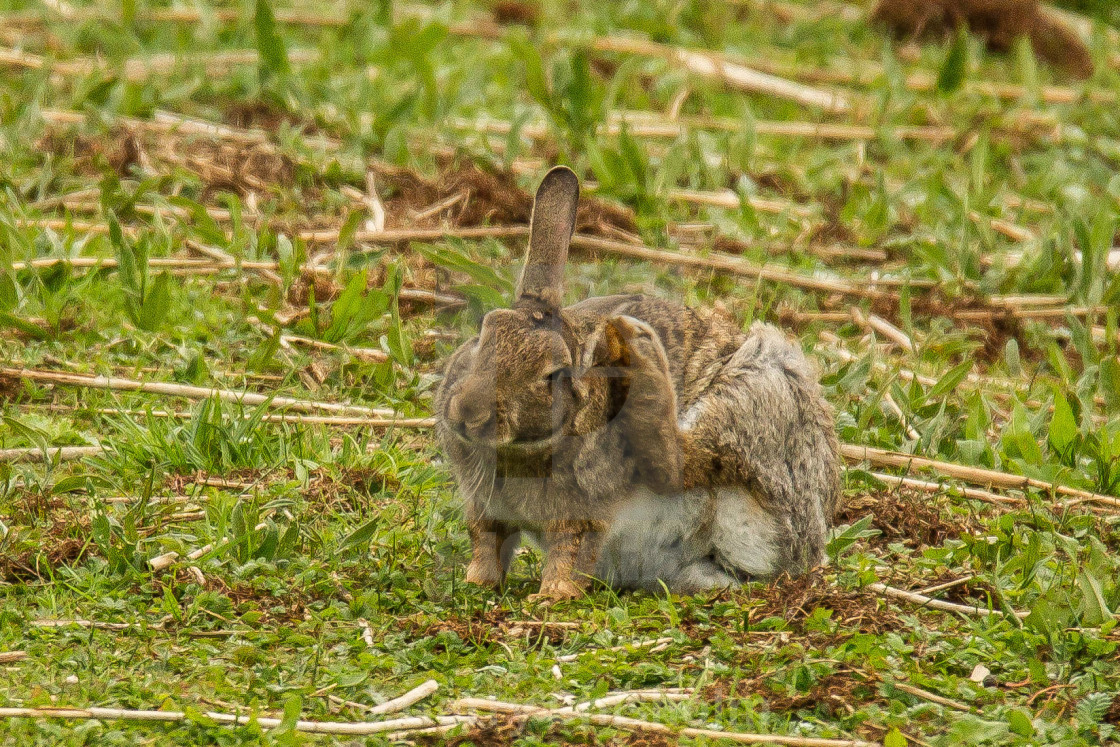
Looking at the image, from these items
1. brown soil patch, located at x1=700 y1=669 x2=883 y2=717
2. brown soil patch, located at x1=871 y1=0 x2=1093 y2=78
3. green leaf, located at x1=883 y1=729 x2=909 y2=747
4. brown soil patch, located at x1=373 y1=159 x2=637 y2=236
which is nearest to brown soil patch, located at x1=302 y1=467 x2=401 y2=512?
brown soil patch, located at x1=700 y1=669 x2=883 y2=717

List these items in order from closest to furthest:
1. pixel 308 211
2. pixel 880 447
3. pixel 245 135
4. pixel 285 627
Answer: pixel 285 627, pixel 880 447, pixel 308 211, pixel 245 135

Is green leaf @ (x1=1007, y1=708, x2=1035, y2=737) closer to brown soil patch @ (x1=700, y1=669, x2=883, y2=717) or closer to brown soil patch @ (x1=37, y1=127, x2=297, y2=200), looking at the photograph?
brown soil patch @ (x1=700, y1=669, x2=883, y2=717)

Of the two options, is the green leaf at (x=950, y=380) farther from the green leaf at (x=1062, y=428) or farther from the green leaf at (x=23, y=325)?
the green leaf at (x=23, y=325)

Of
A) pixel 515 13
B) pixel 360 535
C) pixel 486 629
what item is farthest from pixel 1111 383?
pixel 515 13

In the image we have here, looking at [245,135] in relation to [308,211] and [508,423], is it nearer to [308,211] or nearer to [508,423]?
[308,211]

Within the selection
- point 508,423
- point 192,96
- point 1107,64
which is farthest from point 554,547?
point 1107,64

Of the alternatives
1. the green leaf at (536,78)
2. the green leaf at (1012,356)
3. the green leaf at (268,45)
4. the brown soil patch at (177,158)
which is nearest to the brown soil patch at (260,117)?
the green leaf at (268,45)
